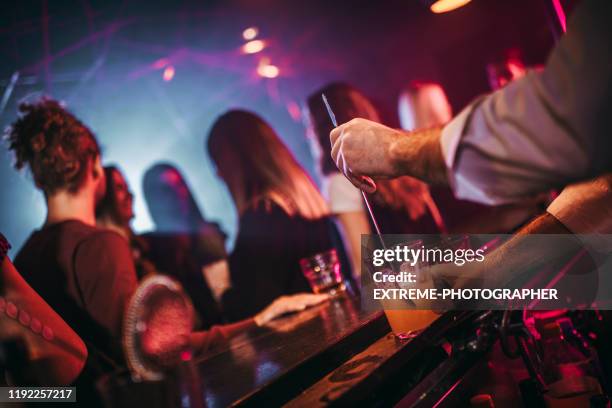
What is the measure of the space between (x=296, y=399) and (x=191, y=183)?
3.31m

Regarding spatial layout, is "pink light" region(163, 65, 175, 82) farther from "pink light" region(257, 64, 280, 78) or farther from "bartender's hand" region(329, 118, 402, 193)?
"bartender's hand" region(329, 118, 402, 193)

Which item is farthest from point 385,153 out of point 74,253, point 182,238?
point 182,238

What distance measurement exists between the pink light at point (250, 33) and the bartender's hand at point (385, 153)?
12.0 feet

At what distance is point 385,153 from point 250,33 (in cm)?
388

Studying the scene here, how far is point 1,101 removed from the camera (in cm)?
212

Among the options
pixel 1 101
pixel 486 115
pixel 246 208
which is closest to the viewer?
pixel 486 115

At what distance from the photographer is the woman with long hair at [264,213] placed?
2.79m

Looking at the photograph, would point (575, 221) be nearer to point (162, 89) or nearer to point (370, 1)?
point (162, 89)

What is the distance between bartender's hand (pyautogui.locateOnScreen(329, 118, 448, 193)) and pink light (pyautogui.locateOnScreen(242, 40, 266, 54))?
3699 mm

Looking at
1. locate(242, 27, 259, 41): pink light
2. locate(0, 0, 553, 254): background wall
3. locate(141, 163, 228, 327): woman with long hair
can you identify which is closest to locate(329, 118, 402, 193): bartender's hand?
locate(0, 0, 553, 254): background wall

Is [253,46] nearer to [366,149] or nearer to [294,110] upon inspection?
[294,110]

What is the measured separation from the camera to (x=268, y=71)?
4867mm

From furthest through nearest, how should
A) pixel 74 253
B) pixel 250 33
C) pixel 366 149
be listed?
pixel 250 33
pixel 74 253
pixel 366 149

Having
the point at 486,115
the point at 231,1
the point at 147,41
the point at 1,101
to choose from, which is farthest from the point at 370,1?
the point at 486,115
